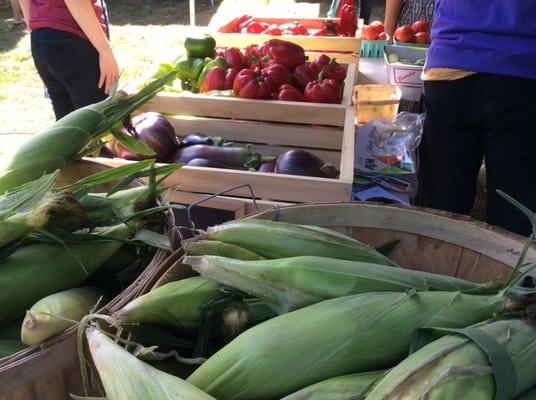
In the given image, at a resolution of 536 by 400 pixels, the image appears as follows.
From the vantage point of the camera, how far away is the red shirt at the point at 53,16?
2018mm

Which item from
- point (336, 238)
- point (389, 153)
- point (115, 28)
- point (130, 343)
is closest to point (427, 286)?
point (336, 238)

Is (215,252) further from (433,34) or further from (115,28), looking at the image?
(115,28)

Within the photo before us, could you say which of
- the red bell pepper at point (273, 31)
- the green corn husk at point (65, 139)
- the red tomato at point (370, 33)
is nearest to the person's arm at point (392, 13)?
the red tomato at point (370, 33)

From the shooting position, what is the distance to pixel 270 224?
2.68 feet

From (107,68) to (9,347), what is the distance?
1.53m

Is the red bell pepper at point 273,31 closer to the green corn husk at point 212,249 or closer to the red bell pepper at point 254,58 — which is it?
the red bell pepper at point 254,58

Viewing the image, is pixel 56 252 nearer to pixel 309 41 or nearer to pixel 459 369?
pixel 459 369

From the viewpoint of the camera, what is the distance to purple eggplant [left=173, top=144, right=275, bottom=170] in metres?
1.65

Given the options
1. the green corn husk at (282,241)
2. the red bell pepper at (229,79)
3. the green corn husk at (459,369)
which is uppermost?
the red bell pepper at (229,79)

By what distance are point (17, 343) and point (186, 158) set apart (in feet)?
3.19

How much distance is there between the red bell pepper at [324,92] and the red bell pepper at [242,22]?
3.69 ft

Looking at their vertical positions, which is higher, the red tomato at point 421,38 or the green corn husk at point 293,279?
the red tomato at point 421,38

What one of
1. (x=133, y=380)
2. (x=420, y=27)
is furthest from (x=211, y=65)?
(x=133, y=380)

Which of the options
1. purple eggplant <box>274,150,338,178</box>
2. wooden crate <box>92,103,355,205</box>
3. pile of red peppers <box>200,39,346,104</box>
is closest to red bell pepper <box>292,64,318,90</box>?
pile of red peppers <box>200,39,346,104</box>
